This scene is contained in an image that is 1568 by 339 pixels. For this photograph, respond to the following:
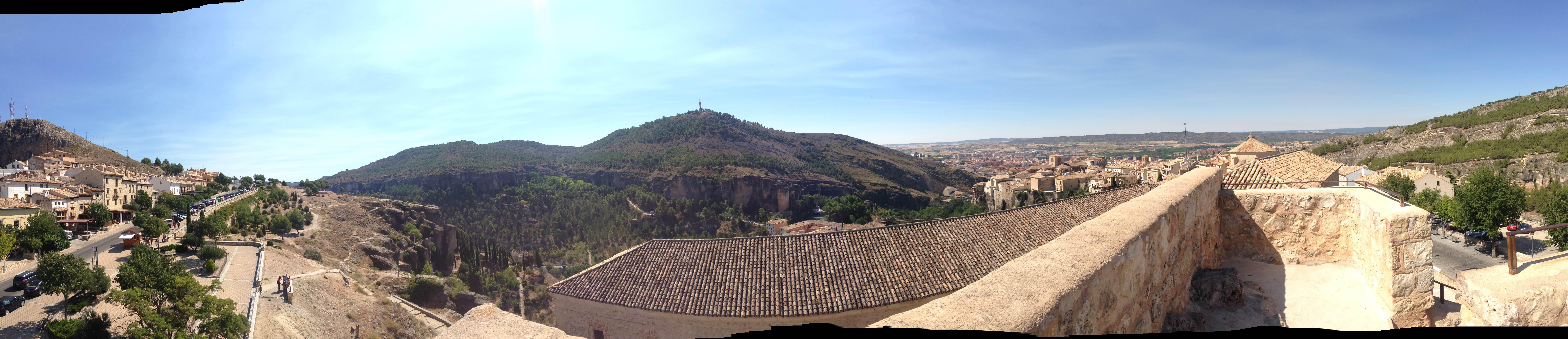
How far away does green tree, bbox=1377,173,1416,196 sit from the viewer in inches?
1027

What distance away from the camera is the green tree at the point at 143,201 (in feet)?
105

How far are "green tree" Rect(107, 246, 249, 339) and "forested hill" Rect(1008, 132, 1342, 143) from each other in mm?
163447

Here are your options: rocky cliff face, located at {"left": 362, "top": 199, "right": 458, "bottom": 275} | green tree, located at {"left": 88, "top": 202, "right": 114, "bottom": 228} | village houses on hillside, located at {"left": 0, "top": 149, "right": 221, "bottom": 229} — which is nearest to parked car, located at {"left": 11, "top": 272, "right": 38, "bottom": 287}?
village houses on hillside, located at {"left": 0, "top": 149, "right": 221, "bottom": 229}

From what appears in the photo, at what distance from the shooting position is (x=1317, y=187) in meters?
7.13

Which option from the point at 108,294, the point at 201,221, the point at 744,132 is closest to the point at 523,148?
the point at 744,132

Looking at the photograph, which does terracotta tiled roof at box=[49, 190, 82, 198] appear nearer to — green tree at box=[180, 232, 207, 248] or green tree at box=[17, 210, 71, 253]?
green tree at box=[17, 210, 71, 253]

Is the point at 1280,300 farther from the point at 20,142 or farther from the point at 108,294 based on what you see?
the point at 20,142

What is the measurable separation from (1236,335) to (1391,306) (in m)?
3.62

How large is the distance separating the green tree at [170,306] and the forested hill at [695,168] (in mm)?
51056

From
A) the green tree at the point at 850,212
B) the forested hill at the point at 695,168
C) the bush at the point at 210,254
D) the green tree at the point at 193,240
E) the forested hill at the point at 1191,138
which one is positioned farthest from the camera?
the forested hill at the point at 1191,138

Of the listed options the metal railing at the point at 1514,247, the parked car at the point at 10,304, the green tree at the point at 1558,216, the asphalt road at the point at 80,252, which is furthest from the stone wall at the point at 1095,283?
the asphalt road at the point at 80,252

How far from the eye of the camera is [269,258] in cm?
2556

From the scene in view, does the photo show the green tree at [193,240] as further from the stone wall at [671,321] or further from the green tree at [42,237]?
the stone wall at [671,321]

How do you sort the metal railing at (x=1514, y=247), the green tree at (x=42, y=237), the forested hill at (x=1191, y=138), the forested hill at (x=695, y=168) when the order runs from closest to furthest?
1. the metal railing at (x=1514, y=247)
2. the green tree at (x=42, y=237)
3. the forested hill at (x=695, y=168)
4. the forested hill at (x=1191, y=138)
